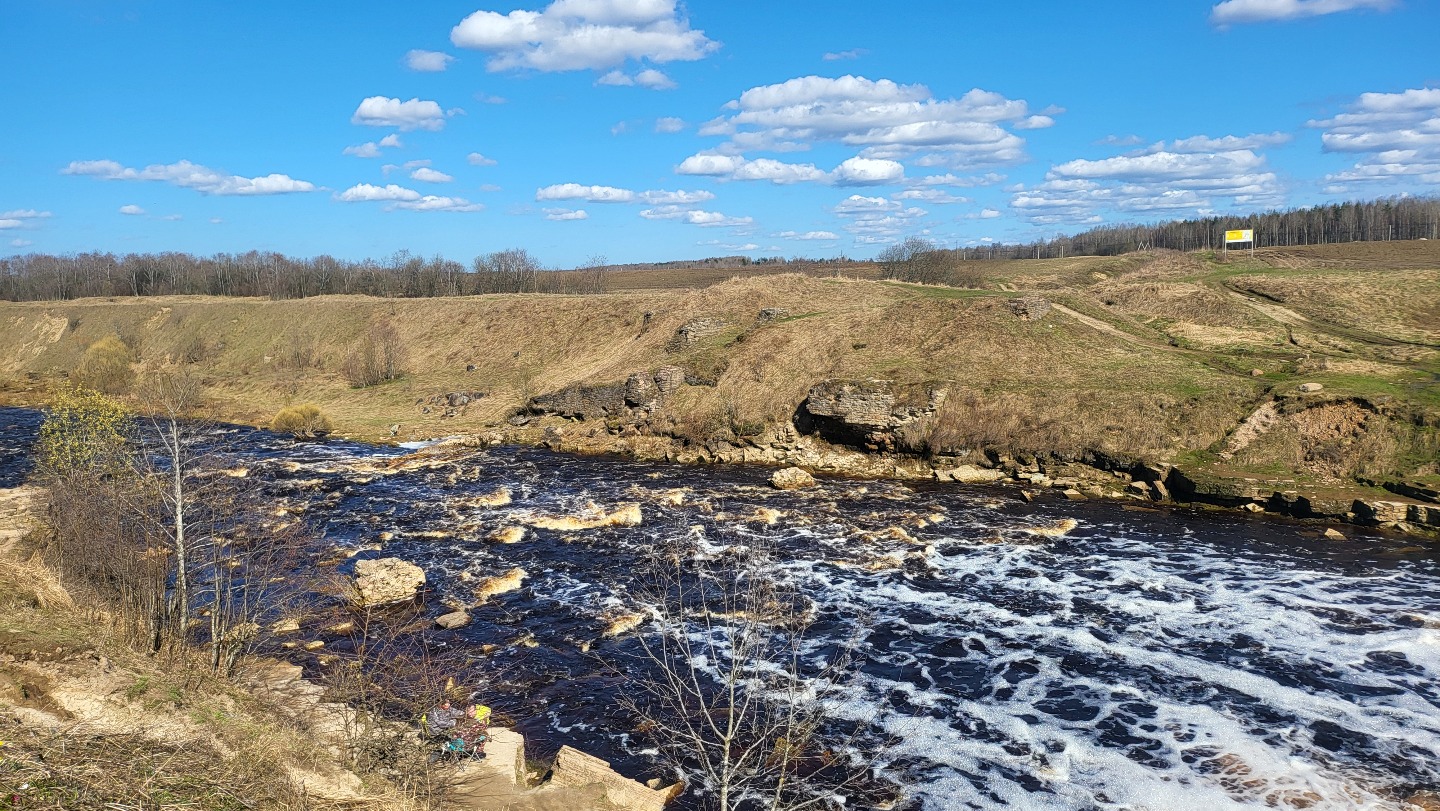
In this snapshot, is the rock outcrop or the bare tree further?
the rock outcrop

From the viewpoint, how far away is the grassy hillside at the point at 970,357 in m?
29.5

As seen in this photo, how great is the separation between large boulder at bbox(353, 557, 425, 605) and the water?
604mm

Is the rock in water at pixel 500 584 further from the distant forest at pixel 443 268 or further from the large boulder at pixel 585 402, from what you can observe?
the distant forest at pixel 443 268

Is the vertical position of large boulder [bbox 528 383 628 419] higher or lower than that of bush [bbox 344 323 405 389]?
lower

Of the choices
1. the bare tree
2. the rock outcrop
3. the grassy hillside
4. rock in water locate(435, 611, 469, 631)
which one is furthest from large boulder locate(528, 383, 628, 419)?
rock in water locate(435, 611, 469, 631)

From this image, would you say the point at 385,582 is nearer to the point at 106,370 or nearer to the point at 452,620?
the point at 452,620

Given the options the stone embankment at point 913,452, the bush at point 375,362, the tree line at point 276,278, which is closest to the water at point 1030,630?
the stone embankment at point 913,452

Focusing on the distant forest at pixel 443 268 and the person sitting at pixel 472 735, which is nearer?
the person sitting at pixel 472 735

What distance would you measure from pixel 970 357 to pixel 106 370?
58695 mm

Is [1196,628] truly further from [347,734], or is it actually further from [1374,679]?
[347,734]

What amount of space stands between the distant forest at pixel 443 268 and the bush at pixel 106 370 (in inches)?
1426

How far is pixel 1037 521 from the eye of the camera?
84.4ft

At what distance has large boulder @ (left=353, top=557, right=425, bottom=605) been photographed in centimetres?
1875

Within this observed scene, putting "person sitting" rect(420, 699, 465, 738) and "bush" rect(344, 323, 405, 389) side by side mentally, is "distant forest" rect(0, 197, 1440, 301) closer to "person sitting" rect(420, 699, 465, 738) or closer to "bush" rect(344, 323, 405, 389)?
"bush" rect(344, 323, 405, 389)
